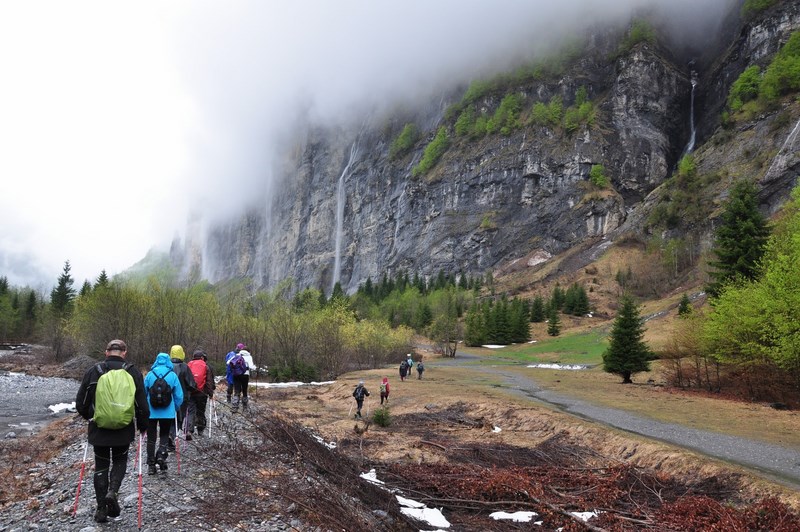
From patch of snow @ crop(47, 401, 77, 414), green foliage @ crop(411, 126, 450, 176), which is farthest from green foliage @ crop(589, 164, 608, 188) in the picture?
patch of snow @ crop(47, 401, 77, 414)

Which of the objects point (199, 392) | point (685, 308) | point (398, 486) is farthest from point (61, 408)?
point (685, 308)

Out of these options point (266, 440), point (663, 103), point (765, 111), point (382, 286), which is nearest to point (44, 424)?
point (266, 440)

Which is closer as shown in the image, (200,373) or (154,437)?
(154,437)

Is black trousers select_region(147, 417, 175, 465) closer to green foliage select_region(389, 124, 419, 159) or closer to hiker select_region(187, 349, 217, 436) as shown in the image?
hiker select_region(187, 349, 217, 436)

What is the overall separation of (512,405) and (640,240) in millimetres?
101955

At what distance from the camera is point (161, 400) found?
863 cm

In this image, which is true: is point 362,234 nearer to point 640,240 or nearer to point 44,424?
point 640,240

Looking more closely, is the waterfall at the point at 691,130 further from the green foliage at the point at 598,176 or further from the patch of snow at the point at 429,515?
the patch of snow at the point at 429,515

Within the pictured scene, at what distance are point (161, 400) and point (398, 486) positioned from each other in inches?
199

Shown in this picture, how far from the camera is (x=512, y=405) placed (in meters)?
20.7

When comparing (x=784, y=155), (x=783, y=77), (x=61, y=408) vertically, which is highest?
(x=783, y=77)

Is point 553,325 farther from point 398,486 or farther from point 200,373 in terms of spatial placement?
point 200,373

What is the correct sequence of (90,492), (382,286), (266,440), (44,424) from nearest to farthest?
(90,492) < (266,440) < (44,424) < (382,286)

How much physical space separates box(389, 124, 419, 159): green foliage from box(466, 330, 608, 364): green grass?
120 m
